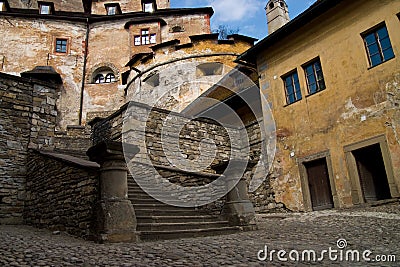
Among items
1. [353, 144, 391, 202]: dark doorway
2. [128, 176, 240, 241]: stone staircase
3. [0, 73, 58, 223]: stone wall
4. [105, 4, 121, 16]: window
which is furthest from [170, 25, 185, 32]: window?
[128, 176, 240, 241]: stone staircase

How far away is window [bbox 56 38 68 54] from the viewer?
2523cm

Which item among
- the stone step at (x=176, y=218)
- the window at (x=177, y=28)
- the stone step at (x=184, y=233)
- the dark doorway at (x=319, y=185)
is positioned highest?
the window at (x=177, y=28)

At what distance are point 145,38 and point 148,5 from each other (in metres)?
5.12

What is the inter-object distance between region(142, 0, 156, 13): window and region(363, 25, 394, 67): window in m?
23.3

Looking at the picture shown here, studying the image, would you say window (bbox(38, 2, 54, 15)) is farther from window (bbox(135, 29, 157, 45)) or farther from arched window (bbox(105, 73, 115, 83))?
window (bbox(135, 29, 157, 45))

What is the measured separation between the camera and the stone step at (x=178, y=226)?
5.73 meters

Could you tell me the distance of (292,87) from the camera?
36.0 ft

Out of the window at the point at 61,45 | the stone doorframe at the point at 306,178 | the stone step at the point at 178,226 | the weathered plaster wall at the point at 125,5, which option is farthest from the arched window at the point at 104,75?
the stone step at the point at 178,226

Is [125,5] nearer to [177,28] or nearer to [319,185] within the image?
[177,28]

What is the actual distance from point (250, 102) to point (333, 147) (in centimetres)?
407

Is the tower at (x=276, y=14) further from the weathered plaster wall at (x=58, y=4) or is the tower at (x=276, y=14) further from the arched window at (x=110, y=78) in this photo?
the weathered plaster wall at (x=58, y=4)

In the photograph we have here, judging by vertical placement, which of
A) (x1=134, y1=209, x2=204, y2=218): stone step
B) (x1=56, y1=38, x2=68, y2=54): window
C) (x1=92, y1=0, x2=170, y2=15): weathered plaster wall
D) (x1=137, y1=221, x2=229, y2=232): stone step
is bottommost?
(x1=137, y1=221, x2=229, y2=232): stone step

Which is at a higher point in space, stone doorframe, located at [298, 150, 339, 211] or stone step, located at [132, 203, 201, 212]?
stone doorframe, located at [298, 150, 339, 211]

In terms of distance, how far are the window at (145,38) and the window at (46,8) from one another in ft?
26.4
